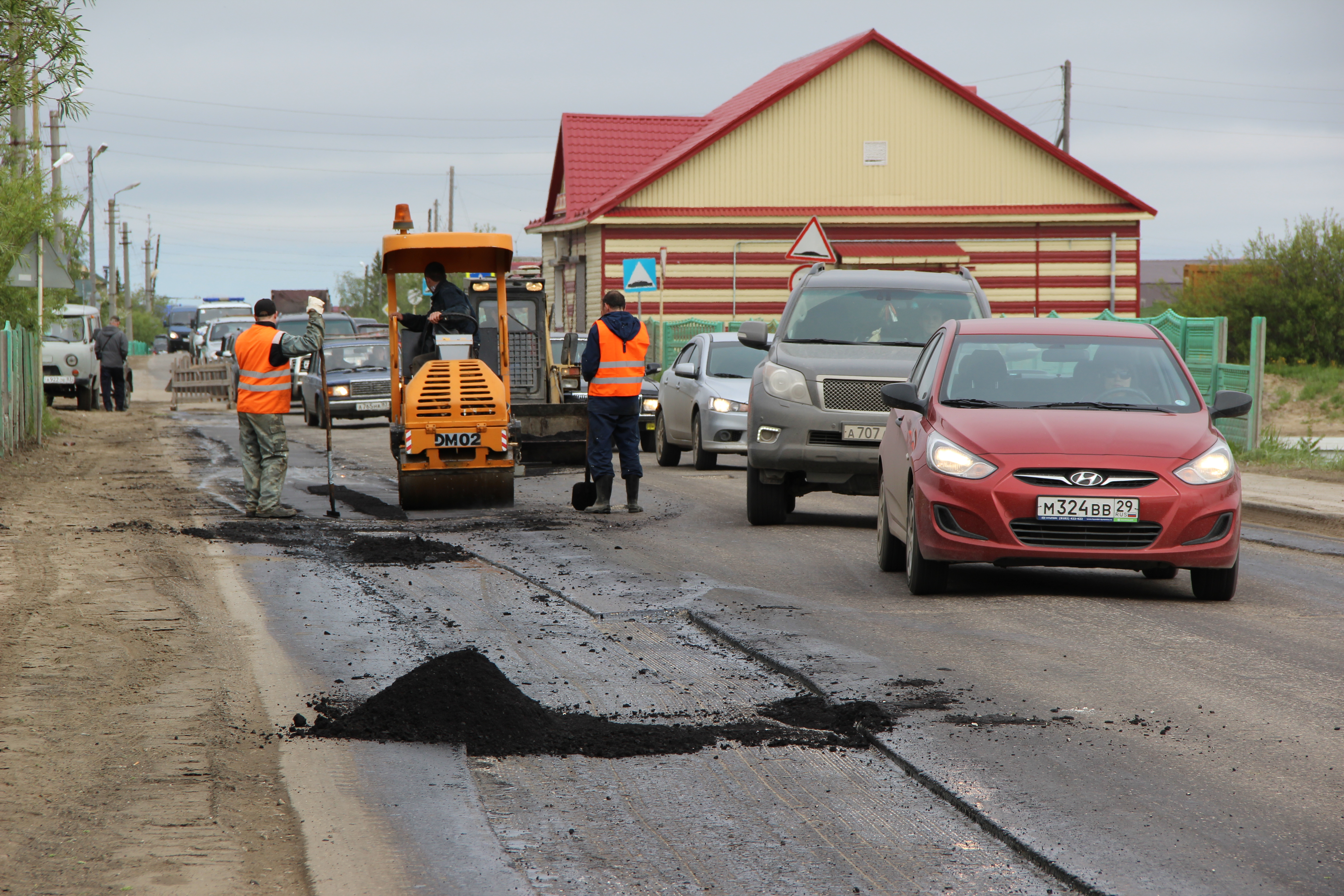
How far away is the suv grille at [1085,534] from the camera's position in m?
8.63

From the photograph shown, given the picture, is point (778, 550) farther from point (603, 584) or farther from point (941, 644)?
point (941, 644)

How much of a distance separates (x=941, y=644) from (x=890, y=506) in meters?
2.58

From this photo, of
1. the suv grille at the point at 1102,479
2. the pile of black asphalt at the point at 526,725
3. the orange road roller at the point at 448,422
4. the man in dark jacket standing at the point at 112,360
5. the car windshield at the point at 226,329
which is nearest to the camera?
the pile of black asphalt at the point at 526,725

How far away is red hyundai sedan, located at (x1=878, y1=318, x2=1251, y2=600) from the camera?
863 centimetres

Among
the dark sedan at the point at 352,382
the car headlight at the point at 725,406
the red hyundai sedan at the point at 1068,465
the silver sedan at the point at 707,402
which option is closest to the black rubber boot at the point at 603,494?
the silver sedan at the point at 707,402

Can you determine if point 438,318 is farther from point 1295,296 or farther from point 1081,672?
point 1295,296

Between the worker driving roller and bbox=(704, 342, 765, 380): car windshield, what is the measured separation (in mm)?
5371

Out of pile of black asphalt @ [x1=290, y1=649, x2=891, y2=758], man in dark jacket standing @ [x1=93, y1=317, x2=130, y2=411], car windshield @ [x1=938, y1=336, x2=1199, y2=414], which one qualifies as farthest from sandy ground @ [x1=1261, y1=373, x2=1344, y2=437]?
man in dark jacket standing @ [x1=93, y1=317, x2=130, y2=411]

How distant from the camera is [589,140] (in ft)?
137

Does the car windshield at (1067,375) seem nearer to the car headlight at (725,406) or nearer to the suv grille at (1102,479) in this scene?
the suv grille at (1102,479)

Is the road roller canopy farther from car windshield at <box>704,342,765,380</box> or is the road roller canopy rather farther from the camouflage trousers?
car windshield at <box>704,342,765,380</box>

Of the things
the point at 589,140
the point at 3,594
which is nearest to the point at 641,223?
the point at 589,140

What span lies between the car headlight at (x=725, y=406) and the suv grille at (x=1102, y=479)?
10259 mm

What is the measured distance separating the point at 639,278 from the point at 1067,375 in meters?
18.0
